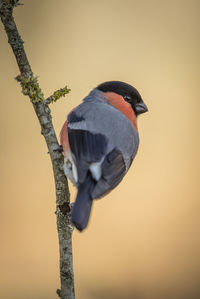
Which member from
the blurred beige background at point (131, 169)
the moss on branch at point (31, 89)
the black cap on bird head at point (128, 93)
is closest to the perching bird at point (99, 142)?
the black cap on bird head at point (128, 93)

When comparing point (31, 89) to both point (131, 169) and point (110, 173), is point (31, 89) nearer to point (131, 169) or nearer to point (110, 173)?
point (110, 173)

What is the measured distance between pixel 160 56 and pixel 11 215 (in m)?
1.77

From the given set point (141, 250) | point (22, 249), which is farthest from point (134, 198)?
point (22, 249)

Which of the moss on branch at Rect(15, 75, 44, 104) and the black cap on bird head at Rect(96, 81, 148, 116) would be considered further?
the black cap on bird head at Rect(96, 81, 148, 116)

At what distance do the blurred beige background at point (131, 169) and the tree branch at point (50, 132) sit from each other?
55.5 inches

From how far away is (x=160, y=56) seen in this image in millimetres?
3893

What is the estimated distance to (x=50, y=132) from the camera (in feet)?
6.66

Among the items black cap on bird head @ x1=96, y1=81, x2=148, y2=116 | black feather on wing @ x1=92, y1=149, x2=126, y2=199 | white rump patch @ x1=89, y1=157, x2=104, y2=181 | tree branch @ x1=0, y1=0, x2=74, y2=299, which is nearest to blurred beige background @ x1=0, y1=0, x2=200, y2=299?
black cap on bird head @ x1=96, y1=81, x2=148, y2=116

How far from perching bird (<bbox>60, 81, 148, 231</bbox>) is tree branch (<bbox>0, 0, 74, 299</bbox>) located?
0.06 m

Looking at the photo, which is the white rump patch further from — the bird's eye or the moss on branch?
the bird's eye

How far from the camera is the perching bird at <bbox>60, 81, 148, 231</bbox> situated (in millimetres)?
2045

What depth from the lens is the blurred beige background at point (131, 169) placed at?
3.46 m

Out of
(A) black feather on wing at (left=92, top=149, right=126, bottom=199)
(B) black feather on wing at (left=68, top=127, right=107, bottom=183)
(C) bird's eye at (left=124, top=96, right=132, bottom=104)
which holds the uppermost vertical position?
(C) bird's eye at (left=124, top=96, right=132, bottom=104)

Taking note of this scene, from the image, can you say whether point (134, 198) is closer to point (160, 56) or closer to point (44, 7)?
point (160, 56)
